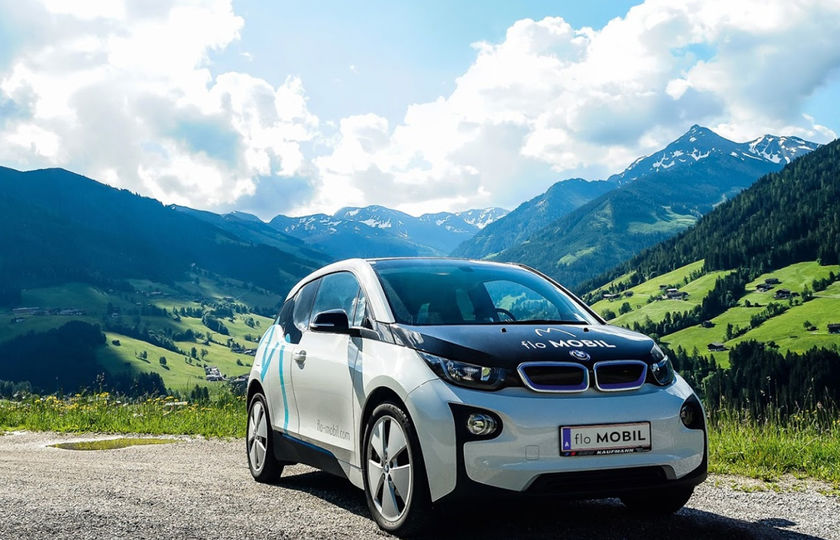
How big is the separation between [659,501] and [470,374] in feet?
6.48

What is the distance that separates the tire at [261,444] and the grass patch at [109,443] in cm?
386

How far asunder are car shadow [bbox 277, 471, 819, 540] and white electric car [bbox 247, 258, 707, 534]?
0.45 ft

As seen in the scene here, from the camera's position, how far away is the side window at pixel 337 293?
6691mm

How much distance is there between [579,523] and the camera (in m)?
5.48

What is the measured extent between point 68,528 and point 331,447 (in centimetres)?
206

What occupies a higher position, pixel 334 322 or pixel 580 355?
pixel 334 322

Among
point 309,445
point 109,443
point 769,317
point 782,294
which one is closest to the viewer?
point 309,445

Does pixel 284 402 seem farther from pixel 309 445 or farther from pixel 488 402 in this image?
pixel 488 402

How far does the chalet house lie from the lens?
174 m

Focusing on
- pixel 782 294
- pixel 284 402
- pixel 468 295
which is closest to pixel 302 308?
pixel 284 402

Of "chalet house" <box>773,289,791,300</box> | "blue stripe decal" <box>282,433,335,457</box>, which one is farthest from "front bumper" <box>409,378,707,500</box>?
"chalet house" <box>773,289,791,300</box>

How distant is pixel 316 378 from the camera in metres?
6.68

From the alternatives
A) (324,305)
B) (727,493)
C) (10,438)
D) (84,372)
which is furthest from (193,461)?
(84,372)

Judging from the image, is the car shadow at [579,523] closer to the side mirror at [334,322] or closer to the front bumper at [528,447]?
the front bumper at [528,447]
